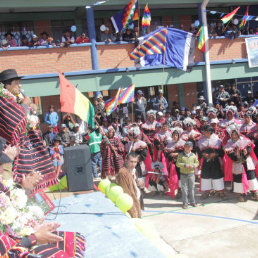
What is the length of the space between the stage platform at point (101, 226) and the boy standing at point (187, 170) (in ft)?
8.08

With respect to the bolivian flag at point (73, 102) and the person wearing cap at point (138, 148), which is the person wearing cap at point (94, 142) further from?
the bolivian flag at point (73, 102)

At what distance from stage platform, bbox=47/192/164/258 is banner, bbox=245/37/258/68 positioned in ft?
37.9

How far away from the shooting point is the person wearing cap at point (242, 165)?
7.35 meters

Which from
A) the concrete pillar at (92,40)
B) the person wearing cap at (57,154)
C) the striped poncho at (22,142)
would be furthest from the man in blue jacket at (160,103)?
the striped poncho at (22,142)

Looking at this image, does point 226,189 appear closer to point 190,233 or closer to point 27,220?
point 190,233

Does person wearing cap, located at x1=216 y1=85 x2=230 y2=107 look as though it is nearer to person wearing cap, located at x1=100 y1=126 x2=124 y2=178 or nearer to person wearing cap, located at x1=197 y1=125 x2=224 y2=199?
person wearing cap, located at x1=100 y1=126 x2=124 y2=178

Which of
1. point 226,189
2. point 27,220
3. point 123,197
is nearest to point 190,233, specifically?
point 123,197

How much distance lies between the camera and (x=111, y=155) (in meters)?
9.15

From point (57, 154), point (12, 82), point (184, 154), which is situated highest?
point (12, 82)

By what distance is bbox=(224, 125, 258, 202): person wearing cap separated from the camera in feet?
24.1

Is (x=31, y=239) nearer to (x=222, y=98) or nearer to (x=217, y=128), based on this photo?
(x=217, y=128)

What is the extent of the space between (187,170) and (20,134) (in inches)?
161

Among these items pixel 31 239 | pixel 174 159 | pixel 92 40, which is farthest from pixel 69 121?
pixel 31 239

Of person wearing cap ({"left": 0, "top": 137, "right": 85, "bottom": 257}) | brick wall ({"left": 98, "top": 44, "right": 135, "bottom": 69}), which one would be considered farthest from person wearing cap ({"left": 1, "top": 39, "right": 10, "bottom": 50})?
person wearing cap ({"left": 0, "top": 137, "right": 85, "bottom": 257})
